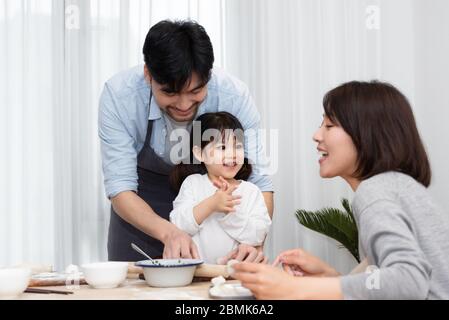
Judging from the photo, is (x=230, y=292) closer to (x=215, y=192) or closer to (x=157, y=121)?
(x=215, y=192)

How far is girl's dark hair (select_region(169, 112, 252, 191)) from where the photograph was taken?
2.12 metres

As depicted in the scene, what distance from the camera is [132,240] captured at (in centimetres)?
240

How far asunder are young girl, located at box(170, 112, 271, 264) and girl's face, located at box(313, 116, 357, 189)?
591 millimetres

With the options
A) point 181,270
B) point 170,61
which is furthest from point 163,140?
point 181,270

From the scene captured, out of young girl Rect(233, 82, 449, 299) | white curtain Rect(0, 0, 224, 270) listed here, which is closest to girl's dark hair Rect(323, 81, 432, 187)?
young girl Rect(233, 82, 449, 299)

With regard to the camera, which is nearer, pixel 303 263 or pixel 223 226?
pixel 303 263

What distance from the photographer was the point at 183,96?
6.12 feet

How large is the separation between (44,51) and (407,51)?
217cm

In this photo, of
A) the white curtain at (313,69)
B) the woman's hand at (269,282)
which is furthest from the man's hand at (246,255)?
the white curtain at (313,69)

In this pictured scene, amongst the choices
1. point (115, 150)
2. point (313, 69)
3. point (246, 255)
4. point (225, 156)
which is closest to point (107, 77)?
point (313, 69)

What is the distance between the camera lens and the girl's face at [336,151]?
137 centimetres

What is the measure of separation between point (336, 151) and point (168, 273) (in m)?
0.49

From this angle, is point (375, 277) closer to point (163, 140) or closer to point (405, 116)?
point (405, 116)

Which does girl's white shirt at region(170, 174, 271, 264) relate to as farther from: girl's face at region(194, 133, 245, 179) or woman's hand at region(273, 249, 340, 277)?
woman's hand at region(273, 249, 340, 277)
